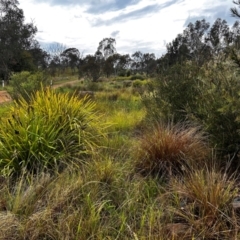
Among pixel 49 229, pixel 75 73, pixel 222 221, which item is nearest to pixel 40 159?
pixel 49 229

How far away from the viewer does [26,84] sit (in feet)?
32.9

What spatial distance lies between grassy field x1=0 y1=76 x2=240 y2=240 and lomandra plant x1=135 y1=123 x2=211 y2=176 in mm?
13

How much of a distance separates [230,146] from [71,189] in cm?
197

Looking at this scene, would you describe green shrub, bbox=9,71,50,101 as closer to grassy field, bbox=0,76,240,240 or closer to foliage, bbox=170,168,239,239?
grassy field, bbox=0,76,240,240

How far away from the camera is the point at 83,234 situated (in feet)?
7.80

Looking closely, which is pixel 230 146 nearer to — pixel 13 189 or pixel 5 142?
pixel 13 189

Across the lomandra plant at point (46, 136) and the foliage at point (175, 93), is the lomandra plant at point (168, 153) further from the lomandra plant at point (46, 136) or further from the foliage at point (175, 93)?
the foliage at point (175, 93)

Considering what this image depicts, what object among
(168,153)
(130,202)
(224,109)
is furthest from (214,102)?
(130,202)

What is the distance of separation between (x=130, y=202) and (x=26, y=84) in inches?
320

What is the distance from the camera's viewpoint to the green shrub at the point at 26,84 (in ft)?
29.5

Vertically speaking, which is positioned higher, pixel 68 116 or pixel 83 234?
pixel 68 116

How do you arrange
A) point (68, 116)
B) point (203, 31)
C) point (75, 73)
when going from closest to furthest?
point (68, 116), point (203, 31), point (75, 73)

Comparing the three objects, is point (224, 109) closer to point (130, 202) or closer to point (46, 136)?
point (130, 202)

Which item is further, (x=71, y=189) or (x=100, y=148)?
(x=100, y=148)
